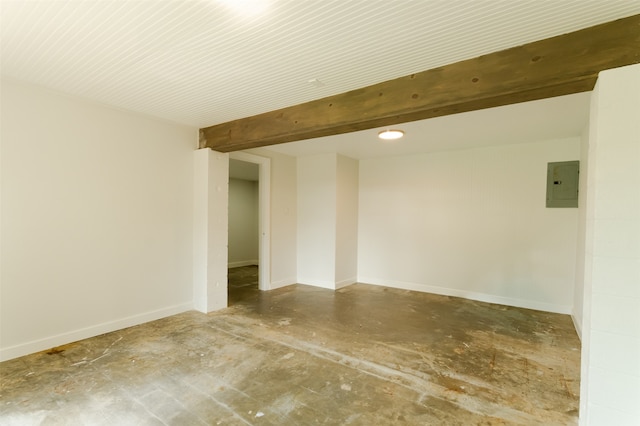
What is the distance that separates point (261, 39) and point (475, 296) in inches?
187

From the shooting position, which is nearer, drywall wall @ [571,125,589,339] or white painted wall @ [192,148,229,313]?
drywall wall @ [571,125,589,339]

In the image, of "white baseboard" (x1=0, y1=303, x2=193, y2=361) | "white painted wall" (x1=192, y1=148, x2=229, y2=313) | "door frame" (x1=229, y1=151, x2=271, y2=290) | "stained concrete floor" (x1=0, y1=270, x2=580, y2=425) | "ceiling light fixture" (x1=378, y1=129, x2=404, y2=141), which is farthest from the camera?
"door frame" (x1=229, y1=151, x2=271, y2=290)

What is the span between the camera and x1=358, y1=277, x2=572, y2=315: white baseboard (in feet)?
13.7

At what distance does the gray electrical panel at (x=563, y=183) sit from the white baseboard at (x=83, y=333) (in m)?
5.34

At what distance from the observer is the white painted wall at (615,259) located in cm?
159

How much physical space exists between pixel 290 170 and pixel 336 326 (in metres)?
3.10

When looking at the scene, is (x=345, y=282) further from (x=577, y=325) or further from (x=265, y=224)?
(x=577, y=325)

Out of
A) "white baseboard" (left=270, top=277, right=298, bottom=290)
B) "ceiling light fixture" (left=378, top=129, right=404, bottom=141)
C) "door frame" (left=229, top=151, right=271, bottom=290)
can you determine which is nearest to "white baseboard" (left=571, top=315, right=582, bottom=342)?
"ceiling light fixture" (left=378, top=129, right=404, bottom=141)

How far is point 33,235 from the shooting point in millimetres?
2773

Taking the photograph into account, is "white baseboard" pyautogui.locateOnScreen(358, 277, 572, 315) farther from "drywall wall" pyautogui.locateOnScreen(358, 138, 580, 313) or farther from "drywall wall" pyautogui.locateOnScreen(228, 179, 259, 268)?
"drywall wall" pyautogui.locateOnScreen(228, 179, 259, 268)

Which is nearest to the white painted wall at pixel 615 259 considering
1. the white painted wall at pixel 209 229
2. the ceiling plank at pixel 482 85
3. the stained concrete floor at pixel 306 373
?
the ceiling plank at pixel 482 85

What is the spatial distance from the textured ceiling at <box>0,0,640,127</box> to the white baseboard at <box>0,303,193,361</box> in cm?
242

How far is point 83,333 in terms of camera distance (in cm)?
309

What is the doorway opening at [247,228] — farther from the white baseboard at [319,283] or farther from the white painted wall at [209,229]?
the white painted wall at [209,229]
